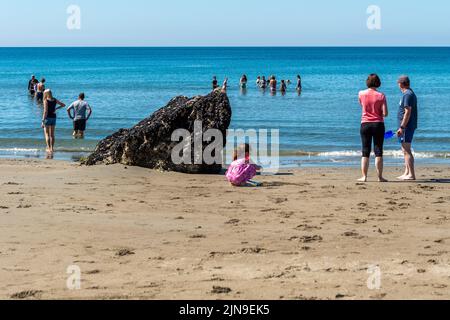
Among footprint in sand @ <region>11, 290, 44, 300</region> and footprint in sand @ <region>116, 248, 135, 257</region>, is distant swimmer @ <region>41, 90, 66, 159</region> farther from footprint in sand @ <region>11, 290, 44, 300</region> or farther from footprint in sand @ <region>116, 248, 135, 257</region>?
footprint in sand @ <region>11, 290, 44, 300</region>

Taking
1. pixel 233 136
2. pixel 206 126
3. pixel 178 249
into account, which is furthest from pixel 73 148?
pixel 178 249

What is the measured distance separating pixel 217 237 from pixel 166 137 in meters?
5.46

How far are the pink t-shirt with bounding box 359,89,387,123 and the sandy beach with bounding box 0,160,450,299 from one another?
1061mm

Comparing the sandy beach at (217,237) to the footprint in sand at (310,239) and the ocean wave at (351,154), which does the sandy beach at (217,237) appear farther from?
the ocean wave at (351,154)

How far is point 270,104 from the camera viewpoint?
37531 millimetres

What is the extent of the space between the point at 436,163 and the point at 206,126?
6.16 m

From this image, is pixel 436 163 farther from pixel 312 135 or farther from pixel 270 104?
pixel 270 104

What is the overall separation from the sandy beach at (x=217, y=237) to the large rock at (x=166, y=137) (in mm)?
780

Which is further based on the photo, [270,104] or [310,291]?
[270,104]

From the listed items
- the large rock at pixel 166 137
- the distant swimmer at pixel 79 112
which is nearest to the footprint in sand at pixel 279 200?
the large rock at pixel 166 137

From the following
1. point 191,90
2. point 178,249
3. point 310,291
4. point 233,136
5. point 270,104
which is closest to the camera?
point 310,291

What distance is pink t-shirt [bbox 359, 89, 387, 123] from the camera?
1180 centimetres

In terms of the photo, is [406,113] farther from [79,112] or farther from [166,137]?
[79,112]
